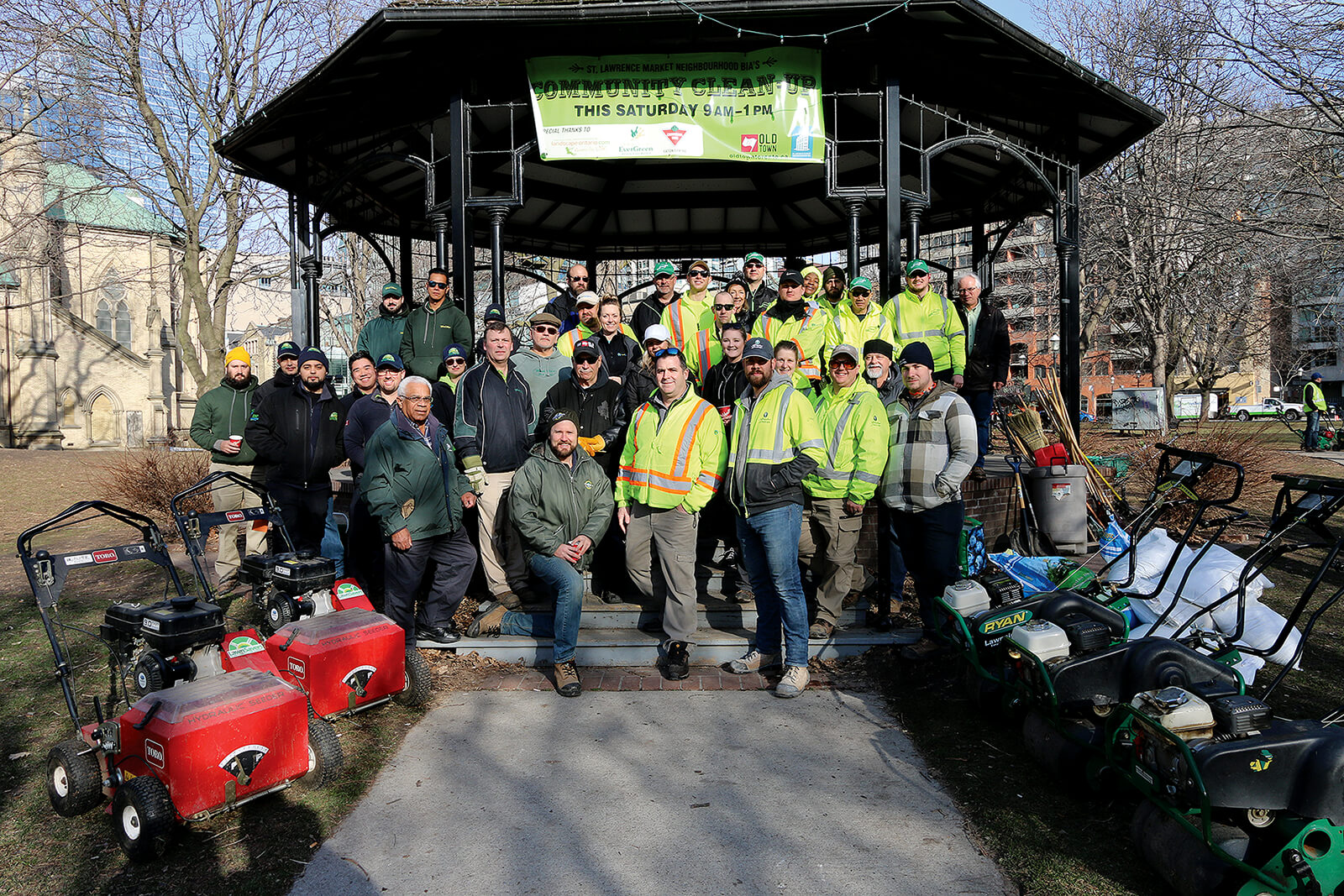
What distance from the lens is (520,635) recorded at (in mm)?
6141

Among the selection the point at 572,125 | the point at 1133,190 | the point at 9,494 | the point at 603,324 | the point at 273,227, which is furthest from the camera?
the point at 273,227

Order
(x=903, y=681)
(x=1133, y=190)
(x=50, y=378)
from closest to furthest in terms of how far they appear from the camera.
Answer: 1. (x=903, y=681)
2. (x=1133, y=190)
3. (x=50, y=378)

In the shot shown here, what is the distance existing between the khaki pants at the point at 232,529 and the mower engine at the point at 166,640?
362 centimetres

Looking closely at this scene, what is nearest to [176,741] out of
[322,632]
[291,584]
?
[322,632]

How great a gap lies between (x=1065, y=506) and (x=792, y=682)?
13.8 ft

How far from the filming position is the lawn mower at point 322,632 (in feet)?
15.1

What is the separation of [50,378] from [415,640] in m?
37.7

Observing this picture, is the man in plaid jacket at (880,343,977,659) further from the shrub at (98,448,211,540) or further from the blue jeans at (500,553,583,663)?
the shrub at (98,448,211,540)

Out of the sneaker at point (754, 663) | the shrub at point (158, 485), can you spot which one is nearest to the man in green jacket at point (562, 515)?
the sneaker at point (754, 663)

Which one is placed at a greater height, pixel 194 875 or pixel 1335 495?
pixel 1335 495

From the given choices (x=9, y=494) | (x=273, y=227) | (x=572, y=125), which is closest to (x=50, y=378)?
(x=273, y=227)

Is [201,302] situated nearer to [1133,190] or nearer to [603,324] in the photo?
[603,324]

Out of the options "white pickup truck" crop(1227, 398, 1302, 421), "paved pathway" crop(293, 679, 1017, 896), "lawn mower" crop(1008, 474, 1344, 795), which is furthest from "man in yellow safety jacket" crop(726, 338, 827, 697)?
"white pickup truck" crop(1227, 398, 1302, 421)

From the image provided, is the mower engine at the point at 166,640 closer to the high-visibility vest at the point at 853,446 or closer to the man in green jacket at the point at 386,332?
the high-visibility vest at the point at 853,446
